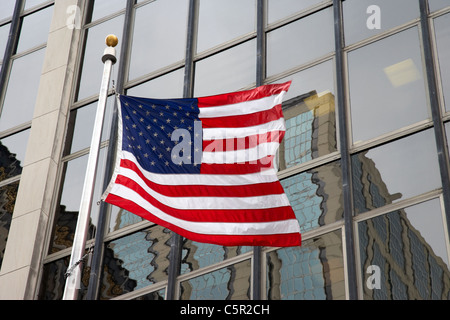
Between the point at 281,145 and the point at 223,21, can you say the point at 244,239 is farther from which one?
the point at 223,21

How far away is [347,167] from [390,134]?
3.00 ft

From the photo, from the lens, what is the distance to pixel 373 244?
13.3 m

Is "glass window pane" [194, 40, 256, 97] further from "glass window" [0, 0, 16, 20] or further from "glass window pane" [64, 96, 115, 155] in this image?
"glass window" [0, 0, 16, 20]

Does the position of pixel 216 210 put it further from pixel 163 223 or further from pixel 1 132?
pixel 1 132

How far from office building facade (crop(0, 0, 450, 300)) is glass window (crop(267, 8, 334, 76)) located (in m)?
0.03

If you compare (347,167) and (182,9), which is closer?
(347,167)

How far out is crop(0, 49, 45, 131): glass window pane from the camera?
19.7 meters

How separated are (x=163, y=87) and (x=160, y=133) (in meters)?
4.81

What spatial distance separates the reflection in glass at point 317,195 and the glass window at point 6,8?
10.8 meters

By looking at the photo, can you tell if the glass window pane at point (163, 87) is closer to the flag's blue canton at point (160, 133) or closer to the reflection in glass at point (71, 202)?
the reflection in glass at point (71, 202)

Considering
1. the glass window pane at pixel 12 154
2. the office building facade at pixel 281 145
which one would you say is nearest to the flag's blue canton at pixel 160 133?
the office building facade at pixel 281 145

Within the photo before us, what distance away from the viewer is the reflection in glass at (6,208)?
17469 mm

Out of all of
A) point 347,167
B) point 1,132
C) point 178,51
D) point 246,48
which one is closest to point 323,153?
point 347,167
